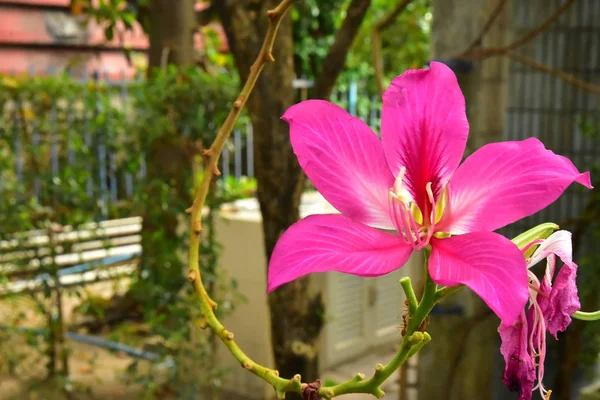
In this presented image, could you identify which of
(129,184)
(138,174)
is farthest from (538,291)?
(129,184)

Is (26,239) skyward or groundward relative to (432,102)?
groundward

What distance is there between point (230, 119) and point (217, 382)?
5.91 feet

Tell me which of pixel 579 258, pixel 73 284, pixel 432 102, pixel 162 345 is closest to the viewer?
pixel 432 102

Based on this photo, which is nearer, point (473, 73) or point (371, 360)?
point (473, 73)

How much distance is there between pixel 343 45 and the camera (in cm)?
132

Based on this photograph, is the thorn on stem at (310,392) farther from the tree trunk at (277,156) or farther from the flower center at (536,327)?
the tree trunk at (277,156)

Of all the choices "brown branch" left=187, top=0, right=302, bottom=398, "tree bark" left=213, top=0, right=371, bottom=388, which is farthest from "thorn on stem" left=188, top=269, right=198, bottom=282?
"tree bark" left=213, top=0, right=371, bottom=388

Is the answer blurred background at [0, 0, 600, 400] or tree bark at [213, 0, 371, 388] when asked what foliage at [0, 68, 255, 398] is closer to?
blurred background at [0, 0, 600, 400]

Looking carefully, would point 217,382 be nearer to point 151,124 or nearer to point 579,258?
point 151,124

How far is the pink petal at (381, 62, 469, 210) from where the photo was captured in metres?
0.25

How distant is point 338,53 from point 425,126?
1.10 m

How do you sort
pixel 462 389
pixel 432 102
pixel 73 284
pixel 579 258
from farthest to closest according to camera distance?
pixel 73 284 → pixel 579 258 → pixel 462 389 → pixel 432 102

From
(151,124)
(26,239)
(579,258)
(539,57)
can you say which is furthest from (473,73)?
(26,239)

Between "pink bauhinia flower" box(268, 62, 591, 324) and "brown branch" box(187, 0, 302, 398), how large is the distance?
52 mm
